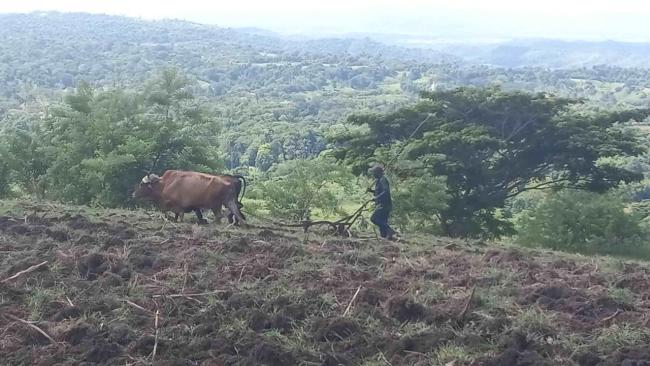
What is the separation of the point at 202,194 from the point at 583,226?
12.4 meters

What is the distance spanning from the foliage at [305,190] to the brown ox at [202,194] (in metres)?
9.23

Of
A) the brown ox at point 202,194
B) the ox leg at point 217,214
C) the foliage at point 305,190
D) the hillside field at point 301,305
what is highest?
the hillside field at point 301,305

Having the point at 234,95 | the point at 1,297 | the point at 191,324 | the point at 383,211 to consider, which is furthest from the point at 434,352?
the point at 234,95

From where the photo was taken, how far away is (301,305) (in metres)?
7.77

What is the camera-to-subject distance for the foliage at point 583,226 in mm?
21578

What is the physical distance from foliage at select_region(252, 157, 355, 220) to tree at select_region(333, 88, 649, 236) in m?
0.72

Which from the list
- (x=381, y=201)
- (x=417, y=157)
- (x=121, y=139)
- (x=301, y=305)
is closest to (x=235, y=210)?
(x=381, y=201)

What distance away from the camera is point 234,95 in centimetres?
12825

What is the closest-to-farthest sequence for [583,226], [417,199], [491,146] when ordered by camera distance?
[417,199], [583,226], [491,146]

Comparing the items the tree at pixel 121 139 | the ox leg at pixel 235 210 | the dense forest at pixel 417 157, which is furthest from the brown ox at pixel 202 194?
the tree at pixel 121 139

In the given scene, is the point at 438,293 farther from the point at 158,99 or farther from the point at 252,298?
the point at 158,99

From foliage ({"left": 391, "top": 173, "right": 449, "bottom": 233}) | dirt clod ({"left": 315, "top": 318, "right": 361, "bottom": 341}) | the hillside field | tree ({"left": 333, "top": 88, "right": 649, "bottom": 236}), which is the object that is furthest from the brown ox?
tree ({"left": 333, "top": 88, "right": 649, "bottom": 236})

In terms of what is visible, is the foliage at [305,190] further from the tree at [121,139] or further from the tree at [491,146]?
the tree at [121,139]

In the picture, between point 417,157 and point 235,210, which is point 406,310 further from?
point 417,157
